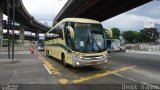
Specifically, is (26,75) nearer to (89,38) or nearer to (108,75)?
(108,75)

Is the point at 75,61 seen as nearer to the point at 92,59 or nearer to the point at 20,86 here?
the point at 92,59

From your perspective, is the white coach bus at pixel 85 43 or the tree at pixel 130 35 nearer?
the white coach bus at pixel 85 43

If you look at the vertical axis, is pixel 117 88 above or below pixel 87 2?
below

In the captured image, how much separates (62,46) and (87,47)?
12.2 ft

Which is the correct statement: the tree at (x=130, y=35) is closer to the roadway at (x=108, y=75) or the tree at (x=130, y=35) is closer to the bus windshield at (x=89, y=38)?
the roadway at (x=108, y=75)

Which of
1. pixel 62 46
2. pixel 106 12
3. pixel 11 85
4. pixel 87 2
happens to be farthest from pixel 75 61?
pixel 106 12

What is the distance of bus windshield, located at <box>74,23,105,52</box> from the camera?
17.7 meters

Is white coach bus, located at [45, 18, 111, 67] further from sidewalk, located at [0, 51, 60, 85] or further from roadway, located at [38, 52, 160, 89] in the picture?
sidewalk, located at [0, 51, 60, 85]

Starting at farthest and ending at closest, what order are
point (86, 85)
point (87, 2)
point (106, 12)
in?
point (106, 12) → point (87, 2) → point (86, 85)

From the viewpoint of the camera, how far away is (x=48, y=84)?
12.7 meters

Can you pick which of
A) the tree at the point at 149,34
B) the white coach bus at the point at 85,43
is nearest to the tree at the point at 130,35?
the tree at the point at 149,34

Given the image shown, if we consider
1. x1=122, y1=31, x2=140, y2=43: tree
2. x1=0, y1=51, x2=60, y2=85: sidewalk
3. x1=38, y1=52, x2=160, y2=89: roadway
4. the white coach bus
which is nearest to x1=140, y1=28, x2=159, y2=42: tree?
x1=122, y1=31, x2=140, y2=43: tree

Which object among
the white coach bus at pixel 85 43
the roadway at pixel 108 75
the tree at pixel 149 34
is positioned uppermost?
the tree at pixel 149 34

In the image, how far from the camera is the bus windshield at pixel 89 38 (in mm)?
17688
